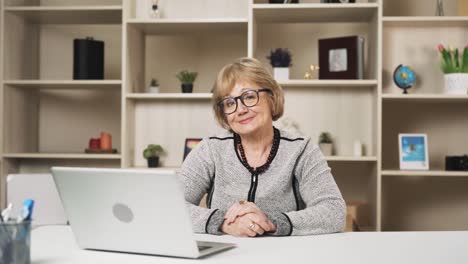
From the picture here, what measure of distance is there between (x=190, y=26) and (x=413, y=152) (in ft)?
5.01

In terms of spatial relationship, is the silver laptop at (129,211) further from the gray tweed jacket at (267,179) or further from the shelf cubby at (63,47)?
the shelf cubby at (63,47)

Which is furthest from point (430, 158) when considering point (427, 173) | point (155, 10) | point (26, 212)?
point (26, 212)

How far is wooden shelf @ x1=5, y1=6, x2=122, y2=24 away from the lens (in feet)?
12.7

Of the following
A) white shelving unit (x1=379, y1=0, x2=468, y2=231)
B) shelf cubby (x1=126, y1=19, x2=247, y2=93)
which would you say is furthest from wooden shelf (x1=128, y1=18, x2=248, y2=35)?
white shelving unit (x1=379, y1=0, x2=468, y2=231)

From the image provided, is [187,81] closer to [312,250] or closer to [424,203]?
[424,203]

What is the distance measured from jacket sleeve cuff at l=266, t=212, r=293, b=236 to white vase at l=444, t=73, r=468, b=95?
2118mm

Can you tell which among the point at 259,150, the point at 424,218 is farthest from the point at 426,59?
the point at 259,150

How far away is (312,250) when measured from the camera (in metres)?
1.58

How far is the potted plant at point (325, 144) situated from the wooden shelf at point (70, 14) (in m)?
1.43

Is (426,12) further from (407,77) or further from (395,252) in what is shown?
(395,252)

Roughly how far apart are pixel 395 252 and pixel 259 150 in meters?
0.83

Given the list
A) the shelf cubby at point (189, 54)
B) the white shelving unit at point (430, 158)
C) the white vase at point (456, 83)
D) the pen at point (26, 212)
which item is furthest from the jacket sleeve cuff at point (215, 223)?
the shelf cubby at point (189, 54)

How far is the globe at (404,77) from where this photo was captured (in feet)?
12.0

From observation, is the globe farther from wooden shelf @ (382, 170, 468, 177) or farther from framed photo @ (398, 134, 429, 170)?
wooden shelf @ (382, 170, 468, 177)
